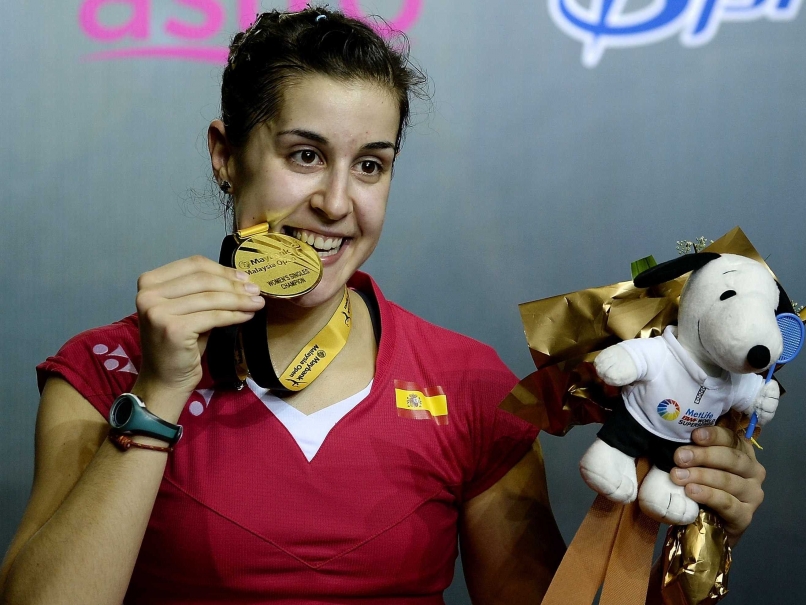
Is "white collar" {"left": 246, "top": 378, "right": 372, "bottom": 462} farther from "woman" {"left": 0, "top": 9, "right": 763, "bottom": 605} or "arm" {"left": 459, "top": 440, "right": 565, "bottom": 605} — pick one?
"arm" {"left": 459, "top": 440, "right": 565, "bottom": 605}

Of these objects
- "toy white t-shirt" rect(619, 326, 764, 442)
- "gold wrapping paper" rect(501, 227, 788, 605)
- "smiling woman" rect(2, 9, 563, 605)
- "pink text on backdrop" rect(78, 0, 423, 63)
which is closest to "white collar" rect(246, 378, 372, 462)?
"smiling woman" rect(2, 9, 563, 605)

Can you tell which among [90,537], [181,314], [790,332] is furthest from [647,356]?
[90,537]

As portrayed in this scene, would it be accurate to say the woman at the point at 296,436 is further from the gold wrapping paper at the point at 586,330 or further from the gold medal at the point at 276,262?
the gold wrapping paper at the point at 586,330

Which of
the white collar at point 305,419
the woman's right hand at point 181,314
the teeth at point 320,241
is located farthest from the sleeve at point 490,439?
the woman's right hand at point 181,314

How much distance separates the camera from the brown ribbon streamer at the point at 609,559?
3.47 ft

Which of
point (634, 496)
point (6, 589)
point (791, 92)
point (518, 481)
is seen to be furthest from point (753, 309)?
point (791, 92)

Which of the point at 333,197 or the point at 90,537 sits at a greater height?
the point at 333,197

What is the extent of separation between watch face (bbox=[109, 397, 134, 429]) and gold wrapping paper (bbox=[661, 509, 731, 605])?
2.08 ft

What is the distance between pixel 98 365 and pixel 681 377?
731mm

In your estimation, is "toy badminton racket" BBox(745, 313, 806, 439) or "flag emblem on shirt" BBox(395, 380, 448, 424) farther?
"flag emblem on shirt" BBox(395, 380, 448, 424)

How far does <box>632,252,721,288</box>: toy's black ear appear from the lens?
3.16 feet

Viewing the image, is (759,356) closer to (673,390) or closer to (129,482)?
(673,390)

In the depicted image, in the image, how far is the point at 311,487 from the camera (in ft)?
3.87

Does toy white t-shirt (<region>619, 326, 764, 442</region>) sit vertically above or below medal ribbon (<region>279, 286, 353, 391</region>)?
above
